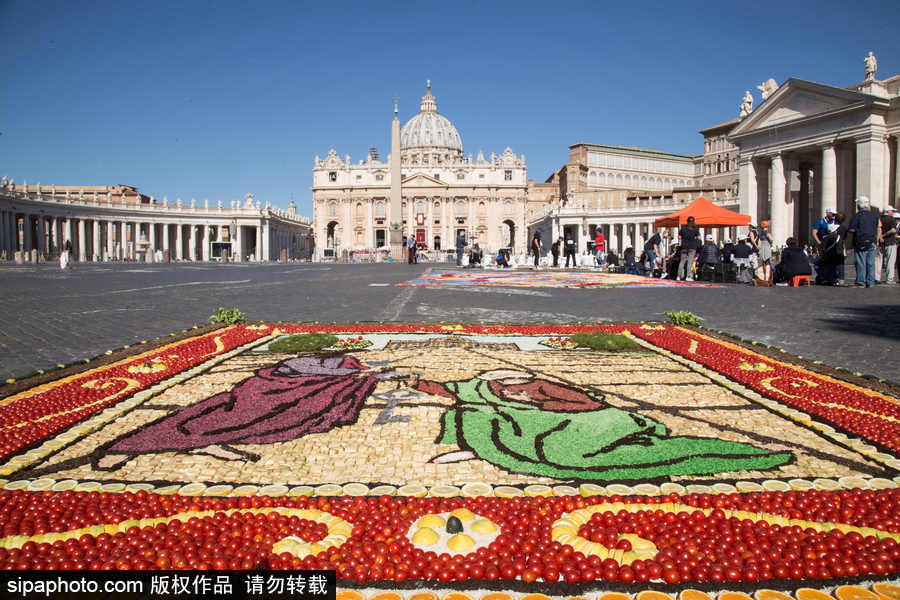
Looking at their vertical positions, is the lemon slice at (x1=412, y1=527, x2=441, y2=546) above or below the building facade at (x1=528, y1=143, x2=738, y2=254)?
below

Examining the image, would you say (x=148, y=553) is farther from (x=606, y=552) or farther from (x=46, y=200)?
(x=46, y=200)

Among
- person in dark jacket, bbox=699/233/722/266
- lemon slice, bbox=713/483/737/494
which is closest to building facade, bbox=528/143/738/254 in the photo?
person in dark jacket, bbox=699/233/722/266

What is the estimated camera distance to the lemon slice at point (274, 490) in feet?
7.80

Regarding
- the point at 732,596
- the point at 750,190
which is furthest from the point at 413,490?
the point at 750,190

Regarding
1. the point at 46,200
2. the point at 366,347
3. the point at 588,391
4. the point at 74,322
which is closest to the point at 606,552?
the point at 588,391

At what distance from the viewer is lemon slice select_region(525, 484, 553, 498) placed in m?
2.36

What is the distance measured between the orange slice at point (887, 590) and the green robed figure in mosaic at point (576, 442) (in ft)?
2.83

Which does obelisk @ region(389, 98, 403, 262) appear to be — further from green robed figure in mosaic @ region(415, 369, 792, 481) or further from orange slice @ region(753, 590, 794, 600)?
orange slice @ region(753, 590, 794, 600)

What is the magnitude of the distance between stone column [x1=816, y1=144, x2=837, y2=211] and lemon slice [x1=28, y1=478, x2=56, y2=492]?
104 ft

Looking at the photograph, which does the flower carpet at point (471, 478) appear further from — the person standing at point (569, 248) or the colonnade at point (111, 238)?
the colonnade at point (111, 238)

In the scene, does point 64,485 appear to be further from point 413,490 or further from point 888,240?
point 888,240

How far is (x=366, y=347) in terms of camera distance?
19.2ft

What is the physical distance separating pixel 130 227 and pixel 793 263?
82331mm

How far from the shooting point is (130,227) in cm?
7750
